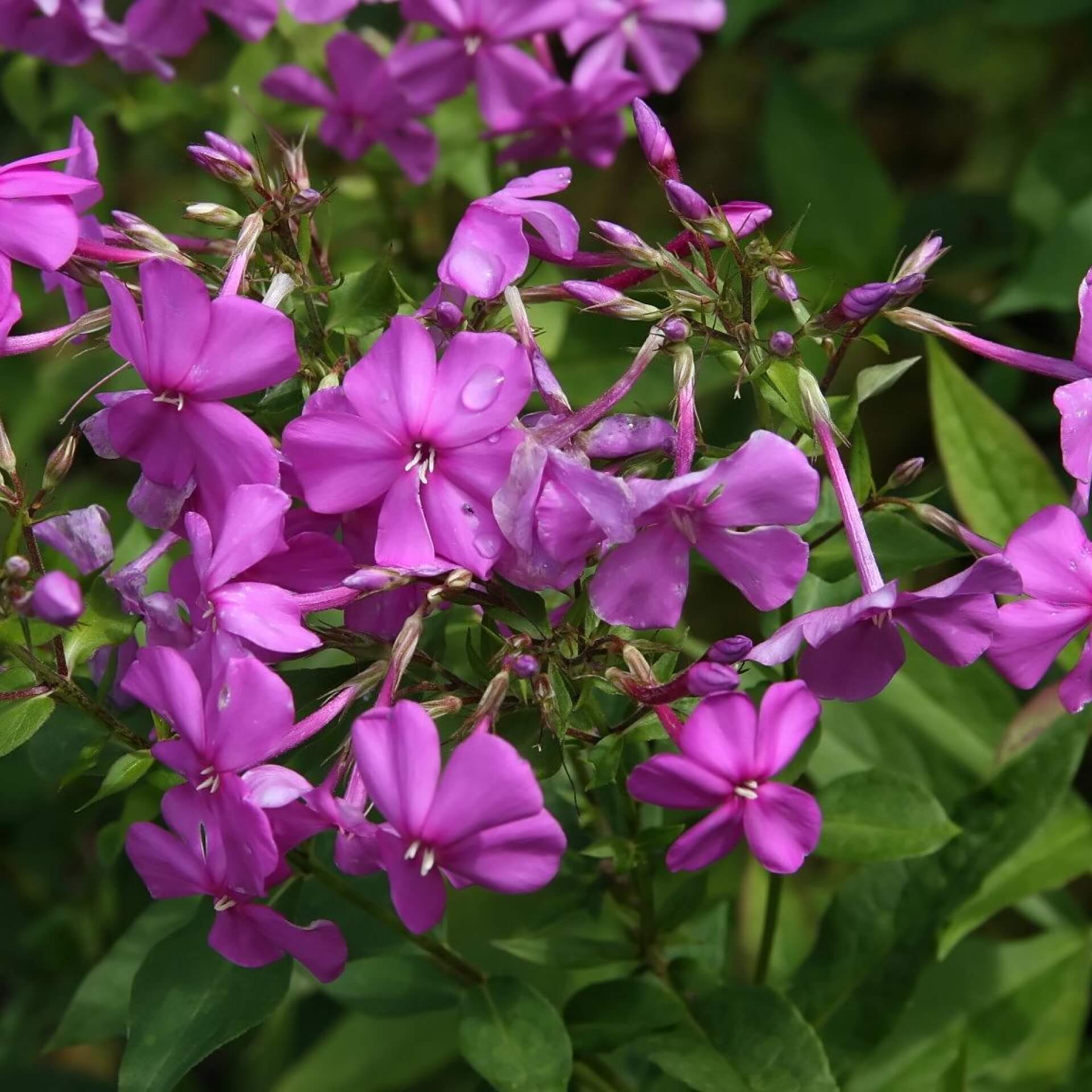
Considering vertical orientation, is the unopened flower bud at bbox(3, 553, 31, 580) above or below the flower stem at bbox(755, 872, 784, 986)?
above

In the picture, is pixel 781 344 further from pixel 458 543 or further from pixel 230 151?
pixel 230 151

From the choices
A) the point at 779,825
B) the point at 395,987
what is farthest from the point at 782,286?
the point at 395,987

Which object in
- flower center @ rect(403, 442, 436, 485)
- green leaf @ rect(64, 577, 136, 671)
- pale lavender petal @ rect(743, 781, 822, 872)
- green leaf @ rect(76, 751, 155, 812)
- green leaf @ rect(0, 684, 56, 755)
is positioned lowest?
green leaf @ rect(76, 751, 155, 812)

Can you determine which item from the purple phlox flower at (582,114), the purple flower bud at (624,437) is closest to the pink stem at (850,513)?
the purple flower bud at (624,437)

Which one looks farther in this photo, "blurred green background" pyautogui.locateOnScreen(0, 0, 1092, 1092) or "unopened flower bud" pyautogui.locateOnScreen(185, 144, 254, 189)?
"blurred green background" pyautogui.locateOnScreen(0, 0, 1092, 1092)

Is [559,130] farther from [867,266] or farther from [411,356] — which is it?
[411,356]

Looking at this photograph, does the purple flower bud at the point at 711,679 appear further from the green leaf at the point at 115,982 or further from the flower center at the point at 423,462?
the green leaf at the point at 115,982

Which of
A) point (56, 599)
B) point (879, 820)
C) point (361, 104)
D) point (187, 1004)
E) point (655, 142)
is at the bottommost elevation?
point (187, 1004)

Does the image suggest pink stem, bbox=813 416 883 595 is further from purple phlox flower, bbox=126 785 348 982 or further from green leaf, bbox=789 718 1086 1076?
green leaf, bbox=789 718 1086 1076

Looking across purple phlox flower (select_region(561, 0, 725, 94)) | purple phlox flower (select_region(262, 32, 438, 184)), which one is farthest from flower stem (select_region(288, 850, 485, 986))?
purple phlox flower (select_region(561, 0, 725, 94))
